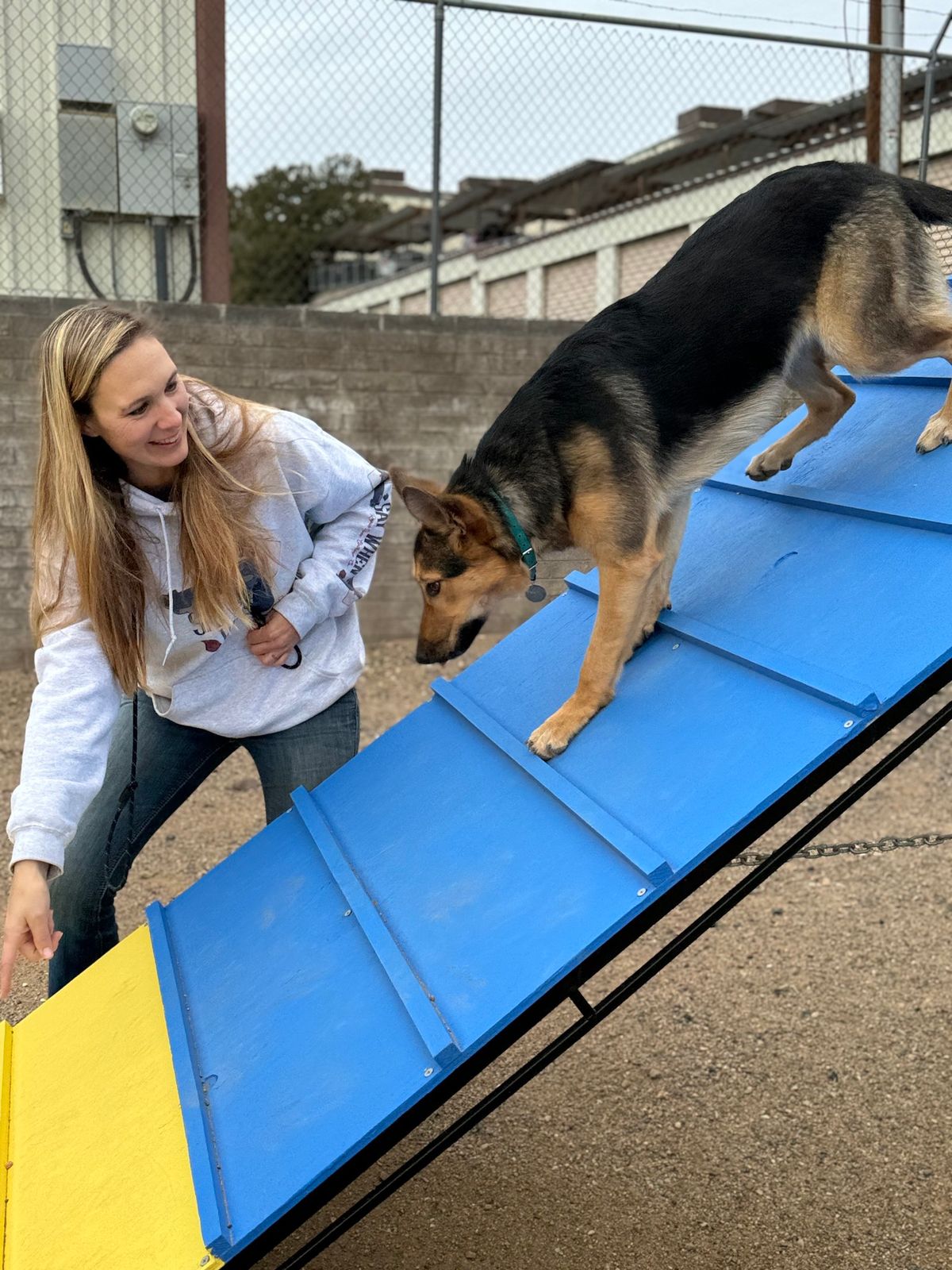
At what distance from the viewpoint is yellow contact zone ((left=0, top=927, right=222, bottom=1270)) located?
83.0 inches

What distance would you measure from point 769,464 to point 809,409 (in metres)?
0.19

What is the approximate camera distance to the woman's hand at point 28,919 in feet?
7.30

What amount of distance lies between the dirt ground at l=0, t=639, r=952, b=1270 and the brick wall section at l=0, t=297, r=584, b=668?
329 centimetres

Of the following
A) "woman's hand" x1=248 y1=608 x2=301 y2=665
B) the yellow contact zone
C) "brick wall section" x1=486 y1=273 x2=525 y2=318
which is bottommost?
the yellow contact zone

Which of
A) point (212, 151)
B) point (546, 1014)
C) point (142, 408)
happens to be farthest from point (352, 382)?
point (546, 1014)

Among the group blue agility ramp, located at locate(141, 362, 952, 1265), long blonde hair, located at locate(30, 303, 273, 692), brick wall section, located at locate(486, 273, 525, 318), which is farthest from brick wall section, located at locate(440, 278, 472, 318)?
long blonde hair, located at locate(30, 303, 273, 692)

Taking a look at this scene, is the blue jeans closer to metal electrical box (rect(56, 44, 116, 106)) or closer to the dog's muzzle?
the dog's muzzle

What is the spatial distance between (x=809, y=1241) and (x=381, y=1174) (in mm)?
1115

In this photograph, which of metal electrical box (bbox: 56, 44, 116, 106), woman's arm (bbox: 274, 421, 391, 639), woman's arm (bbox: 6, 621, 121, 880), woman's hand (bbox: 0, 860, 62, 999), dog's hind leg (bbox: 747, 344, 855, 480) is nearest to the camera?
woman's hand (bbox: 0, 860, 62, 999)

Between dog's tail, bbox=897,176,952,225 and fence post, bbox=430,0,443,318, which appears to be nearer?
dog's tail, bbox=897,176,952,225

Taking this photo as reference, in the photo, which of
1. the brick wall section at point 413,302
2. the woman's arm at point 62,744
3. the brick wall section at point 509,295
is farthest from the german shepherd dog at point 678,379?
the brick wall section at point 413,302

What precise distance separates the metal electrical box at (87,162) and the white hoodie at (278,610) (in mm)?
6350

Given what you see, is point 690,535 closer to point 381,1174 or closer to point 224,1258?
point 381,1174

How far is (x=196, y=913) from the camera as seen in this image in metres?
3.00
